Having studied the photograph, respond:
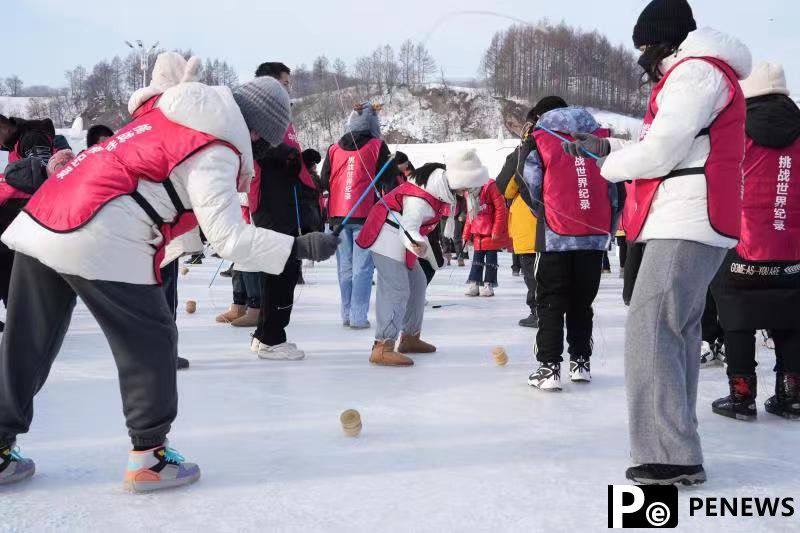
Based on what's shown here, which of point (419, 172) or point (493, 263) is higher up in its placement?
point (419, 172)

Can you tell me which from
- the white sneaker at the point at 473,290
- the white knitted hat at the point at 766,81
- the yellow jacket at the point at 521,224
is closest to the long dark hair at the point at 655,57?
the white knitted hat at the point at 766,81

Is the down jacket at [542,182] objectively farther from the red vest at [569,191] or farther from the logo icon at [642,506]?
the logo icon at [642,506]

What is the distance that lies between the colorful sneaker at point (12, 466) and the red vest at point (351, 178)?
393 cm

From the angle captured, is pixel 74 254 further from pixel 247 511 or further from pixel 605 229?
pixel 605 229

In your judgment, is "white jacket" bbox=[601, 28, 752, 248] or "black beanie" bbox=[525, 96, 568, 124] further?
"black beanie" bbox=[525, 96, 568, 124]

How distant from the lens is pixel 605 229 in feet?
13.6

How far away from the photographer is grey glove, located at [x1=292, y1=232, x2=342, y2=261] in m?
2.55

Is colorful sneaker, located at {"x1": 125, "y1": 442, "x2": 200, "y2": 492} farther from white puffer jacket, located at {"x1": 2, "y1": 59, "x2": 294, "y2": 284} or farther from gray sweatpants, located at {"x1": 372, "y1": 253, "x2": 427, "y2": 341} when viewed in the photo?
gray sweatpants, located at {"x1": 372, "y1": 253, "x2": 427, "y2": 341}

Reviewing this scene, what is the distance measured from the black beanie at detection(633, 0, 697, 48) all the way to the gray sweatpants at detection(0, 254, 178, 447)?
6.41 ft

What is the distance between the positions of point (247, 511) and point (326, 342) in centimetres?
326

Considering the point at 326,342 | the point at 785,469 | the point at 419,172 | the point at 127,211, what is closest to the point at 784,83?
the point at 785,469

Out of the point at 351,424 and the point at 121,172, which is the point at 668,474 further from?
the point at 121,172

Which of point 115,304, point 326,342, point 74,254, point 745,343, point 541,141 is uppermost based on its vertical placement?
point 541,141

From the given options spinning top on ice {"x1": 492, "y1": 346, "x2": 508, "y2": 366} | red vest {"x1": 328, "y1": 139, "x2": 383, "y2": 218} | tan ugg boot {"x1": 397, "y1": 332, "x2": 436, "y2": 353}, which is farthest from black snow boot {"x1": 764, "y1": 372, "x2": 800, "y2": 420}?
red vest {"x1": 328, "y1": 139, "x2": 383, "y2": 218}
